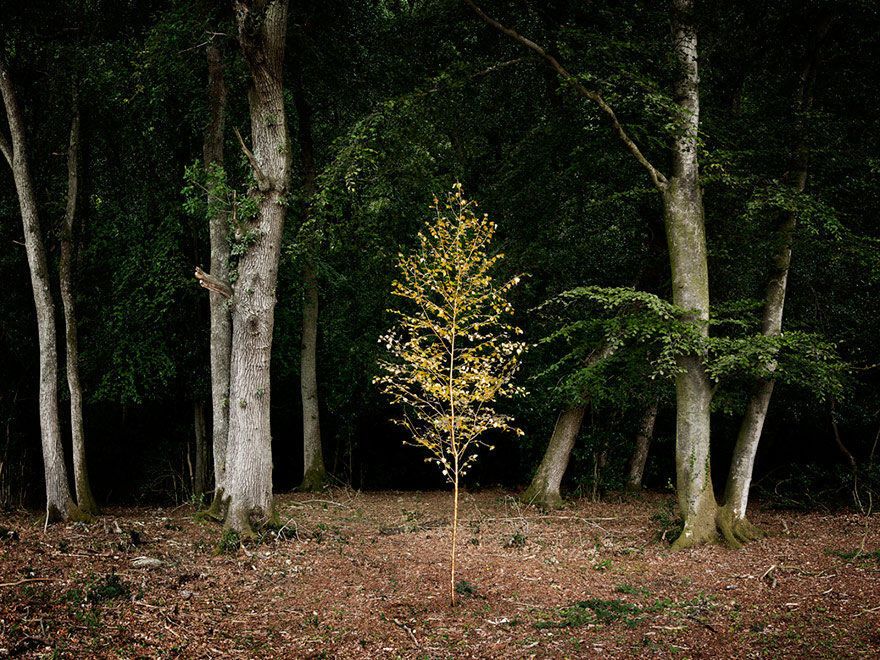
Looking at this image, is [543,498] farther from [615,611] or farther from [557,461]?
[615,611]

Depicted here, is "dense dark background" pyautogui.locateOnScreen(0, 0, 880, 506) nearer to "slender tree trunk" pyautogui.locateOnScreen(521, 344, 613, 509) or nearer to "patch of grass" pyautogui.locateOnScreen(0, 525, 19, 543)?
"slender tree trunk" pyautogui.locateOnScreen(521, 344, 613, 509)

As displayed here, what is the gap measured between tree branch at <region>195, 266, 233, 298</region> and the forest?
73mm

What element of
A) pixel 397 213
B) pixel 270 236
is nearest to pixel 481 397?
pixel 270 236

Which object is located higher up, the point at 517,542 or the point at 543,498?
the point at 543,498

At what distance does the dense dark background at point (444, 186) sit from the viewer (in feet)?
32.8

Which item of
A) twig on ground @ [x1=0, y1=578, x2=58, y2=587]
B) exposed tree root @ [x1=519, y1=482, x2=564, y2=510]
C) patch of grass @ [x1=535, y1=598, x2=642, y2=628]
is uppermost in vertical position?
twig on ground @ [x1=0, y1=578, x2=58, y2=587]

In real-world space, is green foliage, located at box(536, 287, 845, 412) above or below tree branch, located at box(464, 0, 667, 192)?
below

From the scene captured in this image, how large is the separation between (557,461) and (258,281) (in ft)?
22.7

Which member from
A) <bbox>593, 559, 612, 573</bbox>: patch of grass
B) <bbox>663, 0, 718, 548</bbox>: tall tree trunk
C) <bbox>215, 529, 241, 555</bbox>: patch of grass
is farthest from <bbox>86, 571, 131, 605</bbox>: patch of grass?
<bbox>663, 0, 718, 548</bbox>: tall tree trunk

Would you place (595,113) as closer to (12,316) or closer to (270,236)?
(270,236)

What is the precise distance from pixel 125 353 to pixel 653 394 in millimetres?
10244

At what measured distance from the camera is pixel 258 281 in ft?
29.6

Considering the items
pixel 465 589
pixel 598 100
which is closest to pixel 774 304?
pixel 598 100

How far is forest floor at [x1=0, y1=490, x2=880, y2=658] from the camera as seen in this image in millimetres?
5586
